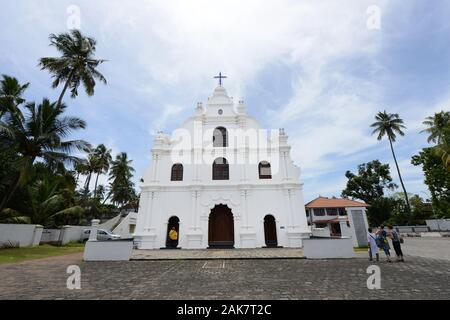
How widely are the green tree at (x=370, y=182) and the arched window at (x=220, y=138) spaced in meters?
34.1

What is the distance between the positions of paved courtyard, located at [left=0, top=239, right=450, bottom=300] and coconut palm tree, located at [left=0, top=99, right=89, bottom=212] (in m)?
8.88

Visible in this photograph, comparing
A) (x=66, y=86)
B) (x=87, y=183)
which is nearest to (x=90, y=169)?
(x=87, y=183)

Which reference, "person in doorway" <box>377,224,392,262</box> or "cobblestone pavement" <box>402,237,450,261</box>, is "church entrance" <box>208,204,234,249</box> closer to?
"person in doorway" <box>377,224,392,262</box>

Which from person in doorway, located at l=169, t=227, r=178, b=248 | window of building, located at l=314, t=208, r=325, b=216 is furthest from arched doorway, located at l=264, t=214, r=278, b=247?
window of building, located at l=314, t=208, r=325, b=216

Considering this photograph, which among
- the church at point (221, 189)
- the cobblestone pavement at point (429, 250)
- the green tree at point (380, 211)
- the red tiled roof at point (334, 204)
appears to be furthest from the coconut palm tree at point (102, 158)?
the green tree at point (380, 211)

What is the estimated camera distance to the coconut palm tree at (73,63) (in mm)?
19703

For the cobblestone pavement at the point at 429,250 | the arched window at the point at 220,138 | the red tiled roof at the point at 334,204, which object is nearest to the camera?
the cobblestone pavement at the point at 429,250

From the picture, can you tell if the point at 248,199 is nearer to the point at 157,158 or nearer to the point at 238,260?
the point at 238,260

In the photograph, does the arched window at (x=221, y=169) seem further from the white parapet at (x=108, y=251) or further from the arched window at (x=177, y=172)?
the white parapet at (x=108, y=251)

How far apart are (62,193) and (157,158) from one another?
55.1ft

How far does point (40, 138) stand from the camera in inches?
618

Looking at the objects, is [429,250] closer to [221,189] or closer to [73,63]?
[221,189]

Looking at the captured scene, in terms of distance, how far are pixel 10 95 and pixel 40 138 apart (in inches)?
155

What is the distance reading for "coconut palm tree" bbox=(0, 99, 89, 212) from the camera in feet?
49.5
